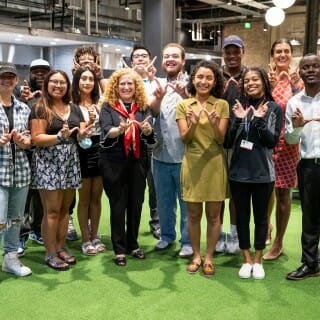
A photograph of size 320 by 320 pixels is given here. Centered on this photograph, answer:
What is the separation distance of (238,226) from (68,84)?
1.71 meters

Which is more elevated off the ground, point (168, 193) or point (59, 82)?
point (59, 82)

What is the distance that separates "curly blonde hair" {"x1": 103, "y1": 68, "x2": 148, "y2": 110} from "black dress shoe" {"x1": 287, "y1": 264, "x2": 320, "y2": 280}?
1732 millimetres

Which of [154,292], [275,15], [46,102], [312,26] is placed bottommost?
[154,292]

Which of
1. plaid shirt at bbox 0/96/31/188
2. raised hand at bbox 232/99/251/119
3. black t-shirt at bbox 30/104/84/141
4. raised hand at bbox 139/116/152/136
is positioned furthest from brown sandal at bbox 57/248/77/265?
raised hand at bbox 232/99/251/119

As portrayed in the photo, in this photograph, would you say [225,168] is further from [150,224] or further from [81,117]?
[150,224]

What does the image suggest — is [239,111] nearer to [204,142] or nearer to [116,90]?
[204,142]

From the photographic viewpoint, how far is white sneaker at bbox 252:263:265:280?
347cm

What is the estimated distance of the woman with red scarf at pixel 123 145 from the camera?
11.6 feet

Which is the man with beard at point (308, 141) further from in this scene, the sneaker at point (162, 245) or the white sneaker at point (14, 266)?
the white sneaker at point (14, 266)

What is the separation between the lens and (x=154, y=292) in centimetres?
324

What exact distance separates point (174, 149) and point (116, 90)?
2.23 feet

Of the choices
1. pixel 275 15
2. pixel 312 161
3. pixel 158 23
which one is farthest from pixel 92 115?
pixel 275 15

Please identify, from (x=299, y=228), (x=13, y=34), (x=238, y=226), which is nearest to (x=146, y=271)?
(x=238, y=226)

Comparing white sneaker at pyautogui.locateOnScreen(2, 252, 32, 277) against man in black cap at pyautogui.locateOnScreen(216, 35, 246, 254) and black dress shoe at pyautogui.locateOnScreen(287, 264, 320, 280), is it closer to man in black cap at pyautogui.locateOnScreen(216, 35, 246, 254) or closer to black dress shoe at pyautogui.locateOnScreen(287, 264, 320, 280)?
man in black cap at pyautogui.locateOnScreen(216, 35, 246, 254)
